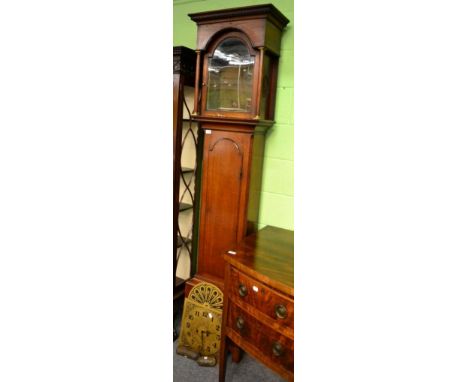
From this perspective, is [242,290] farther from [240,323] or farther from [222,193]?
[222,193]

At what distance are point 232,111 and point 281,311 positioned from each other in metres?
0.95

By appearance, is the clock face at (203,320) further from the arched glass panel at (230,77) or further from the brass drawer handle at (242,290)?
the arched glass panel at (230,77)

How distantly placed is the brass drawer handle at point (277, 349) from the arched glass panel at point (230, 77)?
1.01 metres

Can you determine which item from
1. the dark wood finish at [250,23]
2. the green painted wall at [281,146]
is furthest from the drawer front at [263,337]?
the dark wood finish at [250,23]

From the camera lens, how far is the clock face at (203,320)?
166 cm

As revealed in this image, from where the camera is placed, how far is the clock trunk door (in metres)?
1.58

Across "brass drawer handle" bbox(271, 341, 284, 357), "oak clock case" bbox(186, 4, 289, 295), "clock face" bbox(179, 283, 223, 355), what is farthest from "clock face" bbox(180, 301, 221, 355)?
"brass drawer handle" bbox(271, 341, 284, 357)

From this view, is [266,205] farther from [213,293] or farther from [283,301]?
[283,301]

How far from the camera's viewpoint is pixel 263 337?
1207mm

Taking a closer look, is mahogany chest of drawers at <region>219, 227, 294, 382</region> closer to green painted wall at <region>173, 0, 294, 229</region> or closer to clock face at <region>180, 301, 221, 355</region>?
clock face at <region>180, 301, 221, 355</region>

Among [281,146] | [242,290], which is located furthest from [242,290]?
[281,146]
